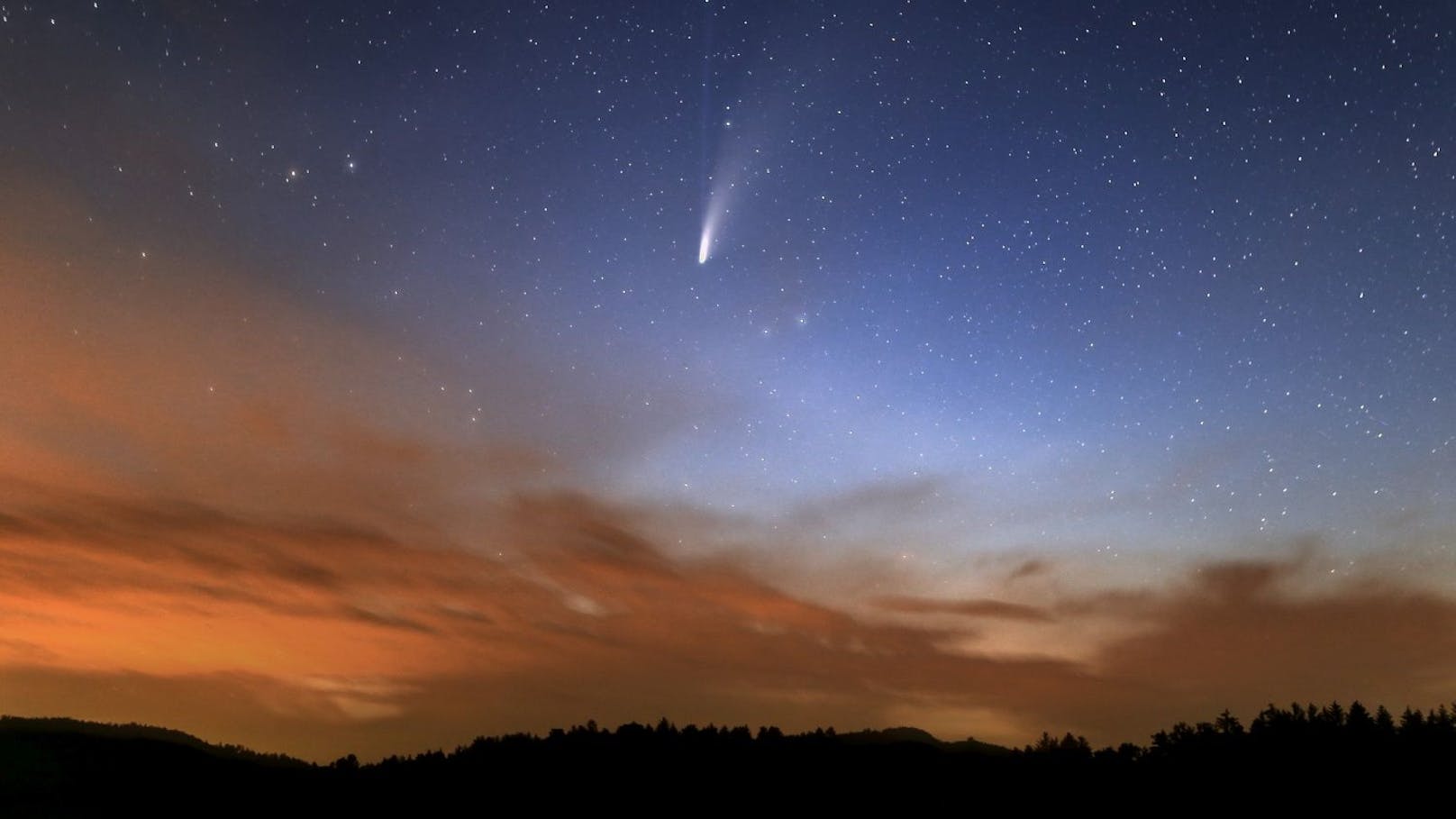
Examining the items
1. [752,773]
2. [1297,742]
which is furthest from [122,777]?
[1297,742]

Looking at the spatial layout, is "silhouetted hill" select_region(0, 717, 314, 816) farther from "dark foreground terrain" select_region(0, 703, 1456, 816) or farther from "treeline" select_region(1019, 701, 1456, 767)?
"treeline" select_region(1019, 701, 1456, 767)

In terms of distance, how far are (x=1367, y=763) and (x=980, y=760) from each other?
2140 cm

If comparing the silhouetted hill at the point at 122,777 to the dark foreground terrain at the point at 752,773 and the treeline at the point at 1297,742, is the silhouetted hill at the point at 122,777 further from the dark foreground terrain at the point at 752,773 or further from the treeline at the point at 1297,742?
the treeline at the point at 1297,742

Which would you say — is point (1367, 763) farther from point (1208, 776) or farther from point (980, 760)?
point (980, 760)

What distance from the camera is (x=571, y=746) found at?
86000 millimetres

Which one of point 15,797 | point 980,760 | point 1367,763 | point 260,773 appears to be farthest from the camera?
point 260,773

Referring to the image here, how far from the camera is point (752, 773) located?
72875mm

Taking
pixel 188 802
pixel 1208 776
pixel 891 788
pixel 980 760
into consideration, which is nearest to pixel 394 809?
pixel 188 802

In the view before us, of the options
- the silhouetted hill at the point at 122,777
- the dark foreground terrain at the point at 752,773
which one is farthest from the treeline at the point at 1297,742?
the silhouetted hill at the point at 122,777

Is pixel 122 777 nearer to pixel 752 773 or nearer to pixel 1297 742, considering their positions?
pixel 752 773

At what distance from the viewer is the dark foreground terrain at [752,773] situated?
50.8 metres

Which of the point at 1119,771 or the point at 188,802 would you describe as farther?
the point at 188,802

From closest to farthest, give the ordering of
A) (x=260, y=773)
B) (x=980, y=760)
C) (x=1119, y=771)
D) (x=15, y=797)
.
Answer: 1. (x=1119, y=771)
2. (x=980, y=760)
3. (x=15, y=797)
4. (x=260, y=773)

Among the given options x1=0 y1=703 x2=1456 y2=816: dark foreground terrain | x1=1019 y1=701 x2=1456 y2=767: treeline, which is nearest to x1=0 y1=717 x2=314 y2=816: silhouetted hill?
x1=0 y1=703 x2=1456 y2=816: dark foreground terrain
